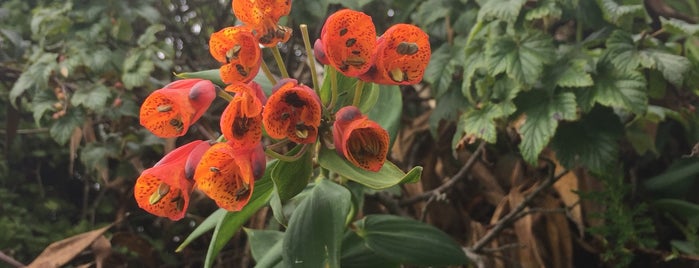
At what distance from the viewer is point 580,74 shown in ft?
2.93

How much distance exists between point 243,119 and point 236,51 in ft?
0.29

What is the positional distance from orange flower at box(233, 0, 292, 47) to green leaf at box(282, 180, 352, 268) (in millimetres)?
Answer: 191

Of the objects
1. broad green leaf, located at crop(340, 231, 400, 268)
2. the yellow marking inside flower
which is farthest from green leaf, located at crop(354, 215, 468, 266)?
→ the yellow marking inside flower

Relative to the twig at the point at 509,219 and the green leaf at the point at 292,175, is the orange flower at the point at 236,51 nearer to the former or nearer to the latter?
the green leaf at the point at 292,175

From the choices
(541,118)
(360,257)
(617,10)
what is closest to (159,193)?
(360,257)

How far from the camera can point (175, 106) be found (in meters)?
0.62

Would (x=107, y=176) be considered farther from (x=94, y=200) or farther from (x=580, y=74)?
(x=580, y=74)

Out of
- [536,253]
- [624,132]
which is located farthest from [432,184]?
[624,132]

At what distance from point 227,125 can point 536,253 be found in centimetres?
69

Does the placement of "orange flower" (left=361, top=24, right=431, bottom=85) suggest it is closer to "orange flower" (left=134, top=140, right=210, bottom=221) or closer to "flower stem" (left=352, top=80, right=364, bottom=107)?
"flower stem" (left=352, top=80, right=364, bottom=107)

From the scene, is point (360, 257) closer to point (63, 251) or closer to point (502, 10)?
point (502, 10)

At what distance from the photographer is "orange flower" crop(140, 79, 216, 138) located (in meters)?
0.62

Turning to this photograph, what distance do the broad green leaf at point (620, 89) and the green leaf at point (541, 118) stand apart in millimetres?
43

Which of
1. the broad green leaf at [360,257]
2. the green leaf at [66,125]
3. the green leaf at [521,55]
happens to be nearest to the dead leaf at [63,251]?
the green leaf at [66,125]
